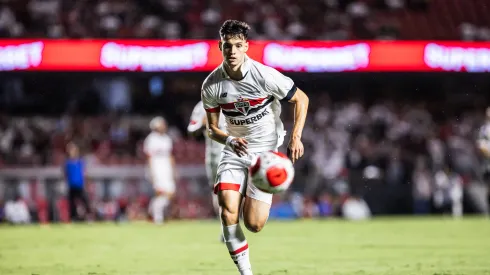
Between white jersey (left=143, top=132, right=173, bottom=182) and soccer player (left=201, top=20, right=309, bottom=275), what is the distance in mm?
11167

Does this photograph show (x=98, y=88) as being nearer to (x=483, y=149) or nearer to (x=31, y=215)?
(x=31, y=215)

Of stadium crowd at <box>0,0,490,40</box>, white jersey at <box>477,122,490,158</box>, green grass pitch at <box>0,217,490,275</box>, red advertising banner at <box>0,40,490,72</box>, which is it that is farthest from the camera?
stadium crowd at <box>0,0,490,40</box>

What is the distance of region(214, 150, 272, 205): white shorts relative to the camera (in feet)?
23.9

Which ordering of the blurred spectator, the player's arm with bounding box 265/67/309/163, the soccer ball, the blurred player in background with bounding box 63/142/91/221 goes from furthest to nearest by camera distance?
1. the blurred spectator
2. the blurred player in background with bounding box 63/142/91/221
3. the player's arm with bounding box 265/67/309/163
4. the soccer ball

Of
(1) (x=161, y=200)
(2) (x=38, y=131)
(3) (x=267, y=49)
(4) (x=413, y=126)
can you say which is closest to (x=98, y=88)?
(2) (x=38, y=131)

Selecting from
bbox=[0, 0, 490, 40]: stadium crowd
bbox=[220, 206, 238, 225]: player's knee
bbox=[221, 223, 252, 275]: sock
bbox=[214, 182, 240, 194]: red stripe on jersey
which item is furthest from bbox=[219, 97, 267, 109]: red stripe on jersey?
bbox=[0, 0, 490, 40]: stadium crowd

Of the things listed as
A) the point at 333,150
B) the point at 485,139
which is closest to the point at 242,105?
the point at 485,139

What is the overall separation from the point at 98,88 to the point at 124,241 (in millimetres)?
12504

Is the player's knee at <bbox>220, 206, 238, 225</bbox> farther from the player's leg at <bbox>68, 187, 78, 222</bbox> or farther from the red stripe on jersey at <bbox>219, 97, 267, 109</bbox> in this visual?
the player's leg at <bbox>68, 187, 78, 222</bbox>

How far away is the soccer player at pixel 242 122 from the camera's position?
7070mm

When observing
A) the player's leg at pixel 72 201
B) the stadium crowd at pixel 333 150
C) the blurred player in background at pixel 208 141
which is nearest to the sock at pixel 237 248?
the blurred player in background at pixel 208 141

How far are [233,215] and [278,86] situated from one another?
1210 mm

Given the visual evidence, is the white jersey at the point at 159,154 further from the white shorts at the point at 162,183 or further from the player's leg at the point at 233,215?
the player's leg at the point at 233,215

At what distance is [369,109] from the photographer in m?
26.1
